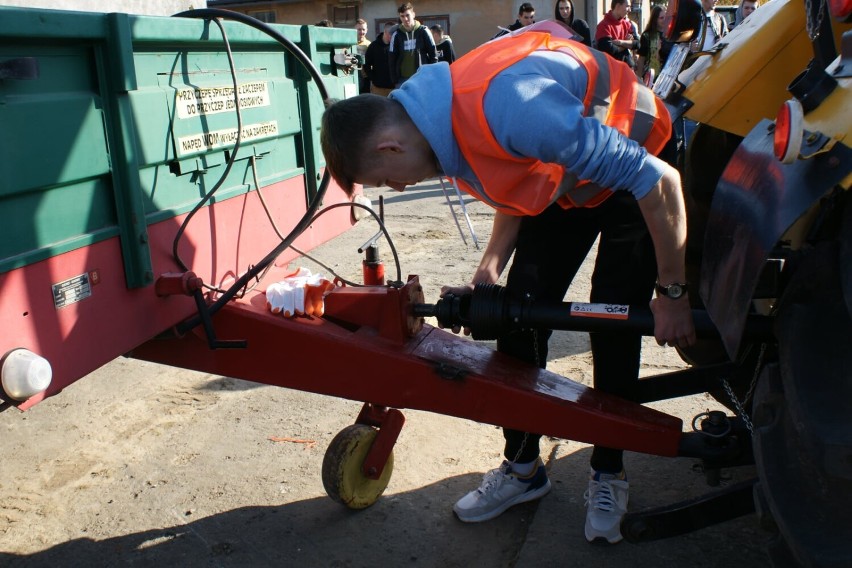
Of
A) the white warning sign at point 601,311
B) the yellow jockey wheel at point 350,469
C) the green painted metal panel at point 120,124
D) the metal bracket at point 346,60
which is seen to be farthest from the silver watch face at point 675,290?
the metal bracket at point 346,60

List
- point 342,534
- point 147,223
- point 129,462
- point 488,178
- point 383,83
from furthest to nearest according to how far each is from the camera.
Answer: point 383,83 < point 129,462 < point 342,534 < point 147,223 < point 488,178

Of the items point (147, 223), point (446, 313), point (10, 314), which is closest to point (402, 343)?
point (446, 313)

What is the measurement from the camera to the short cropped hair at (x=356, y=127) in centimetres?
190

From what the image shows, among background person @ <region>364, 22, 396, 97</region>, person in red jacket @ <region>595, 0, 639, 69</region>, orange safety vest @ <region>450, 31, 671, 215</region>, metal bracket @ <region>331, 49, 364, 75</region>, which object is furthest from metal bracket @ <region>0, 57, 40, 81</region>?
background person @ <region>364, 22, 396, 97</region>

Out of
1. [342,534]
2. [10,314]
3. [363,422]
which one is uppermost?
[10,314]

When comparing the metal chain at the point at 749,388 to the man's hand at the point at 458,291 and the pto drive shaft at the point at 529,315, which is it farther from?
the man's hand at the point at 458,291

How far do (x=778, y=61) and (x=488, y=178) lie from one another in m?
0.85

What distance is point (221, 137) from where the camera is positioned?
239 cm

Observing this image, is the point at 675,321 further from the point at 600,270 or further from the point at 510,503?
the point at 510,503

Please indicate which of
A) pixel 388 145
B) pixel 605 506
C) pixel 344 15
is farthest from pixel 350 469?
pixel 344 15

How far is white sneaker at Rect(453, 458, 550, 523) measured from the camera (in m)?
2.60

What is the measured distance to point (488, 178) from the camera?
6.34 ft

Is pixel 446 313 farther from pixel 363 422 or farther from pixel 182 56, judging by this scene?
pixel 182 56

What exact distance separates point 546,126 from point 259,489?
5.49ft
